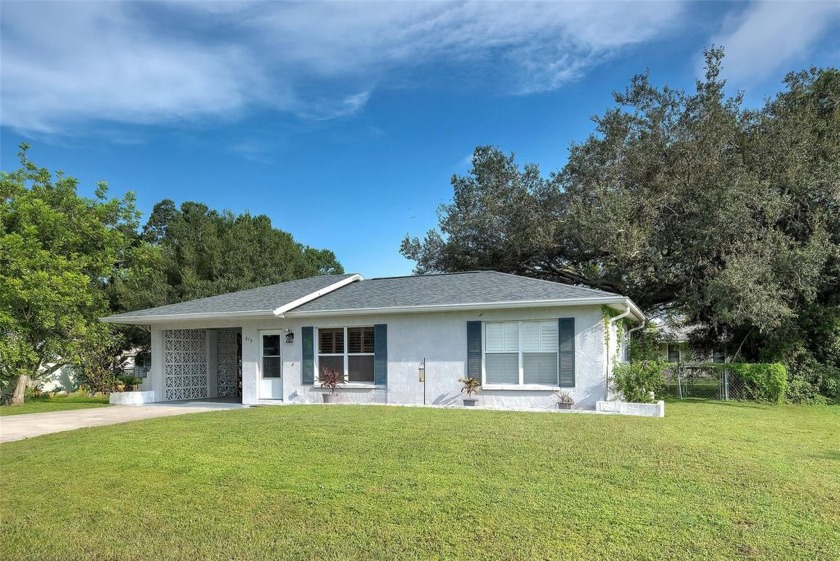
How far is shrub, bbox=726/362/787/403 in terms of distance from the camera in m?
15.3

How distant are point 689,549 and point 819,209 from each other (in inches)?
598

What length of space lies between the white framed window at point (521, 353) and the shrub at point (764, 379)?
20.8 ft

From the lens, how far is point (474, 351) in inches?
528

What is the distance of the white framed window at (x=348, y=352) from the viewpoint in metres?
14.7

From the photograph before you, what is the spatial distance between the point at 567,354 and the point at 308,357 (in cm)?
666

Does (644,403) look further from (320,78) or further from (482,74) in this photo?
(320,78)

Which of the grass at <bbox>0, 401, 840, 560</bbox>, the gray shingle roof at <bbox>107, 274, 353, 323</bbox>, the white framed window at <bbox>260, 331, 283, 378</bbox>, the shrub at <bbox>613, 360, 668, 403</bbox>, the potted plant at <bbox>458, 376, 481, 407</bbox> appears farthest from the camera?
the white framed window at <bbox>260, 331, 283, 378</bbox>

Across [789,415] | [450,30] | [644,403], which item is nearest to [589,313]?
[644,403]

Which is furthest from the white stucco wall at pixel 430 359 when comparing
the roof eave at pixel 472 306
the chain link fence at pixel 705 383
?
the chain link fence at pixel 705 383

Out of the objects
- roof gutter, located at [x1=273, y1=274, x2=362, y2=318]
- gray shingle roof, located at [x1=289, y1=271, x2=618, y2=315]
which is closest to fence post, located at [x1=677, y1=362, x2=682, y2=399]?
gray shingle roof, located at [x1=289, y1=271, x2=618, y2=315]

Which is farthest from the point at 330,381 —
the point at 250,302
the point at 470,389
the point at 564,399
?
the point at 564,399

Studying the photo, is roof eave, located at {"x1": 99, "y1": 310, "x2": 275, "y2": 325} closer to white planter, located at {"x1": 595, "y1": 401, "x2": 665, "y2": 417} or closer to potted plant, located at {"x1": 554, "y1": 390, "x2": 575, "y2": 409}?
potted plant, located at {"x1": 554, "y1": 390, "x2": 575, "y2": 409}

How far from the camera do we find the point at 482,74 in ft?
51.6

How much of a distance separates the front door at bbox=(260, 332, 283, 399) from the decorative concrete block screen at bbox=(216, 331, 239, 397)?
4.07 meters
